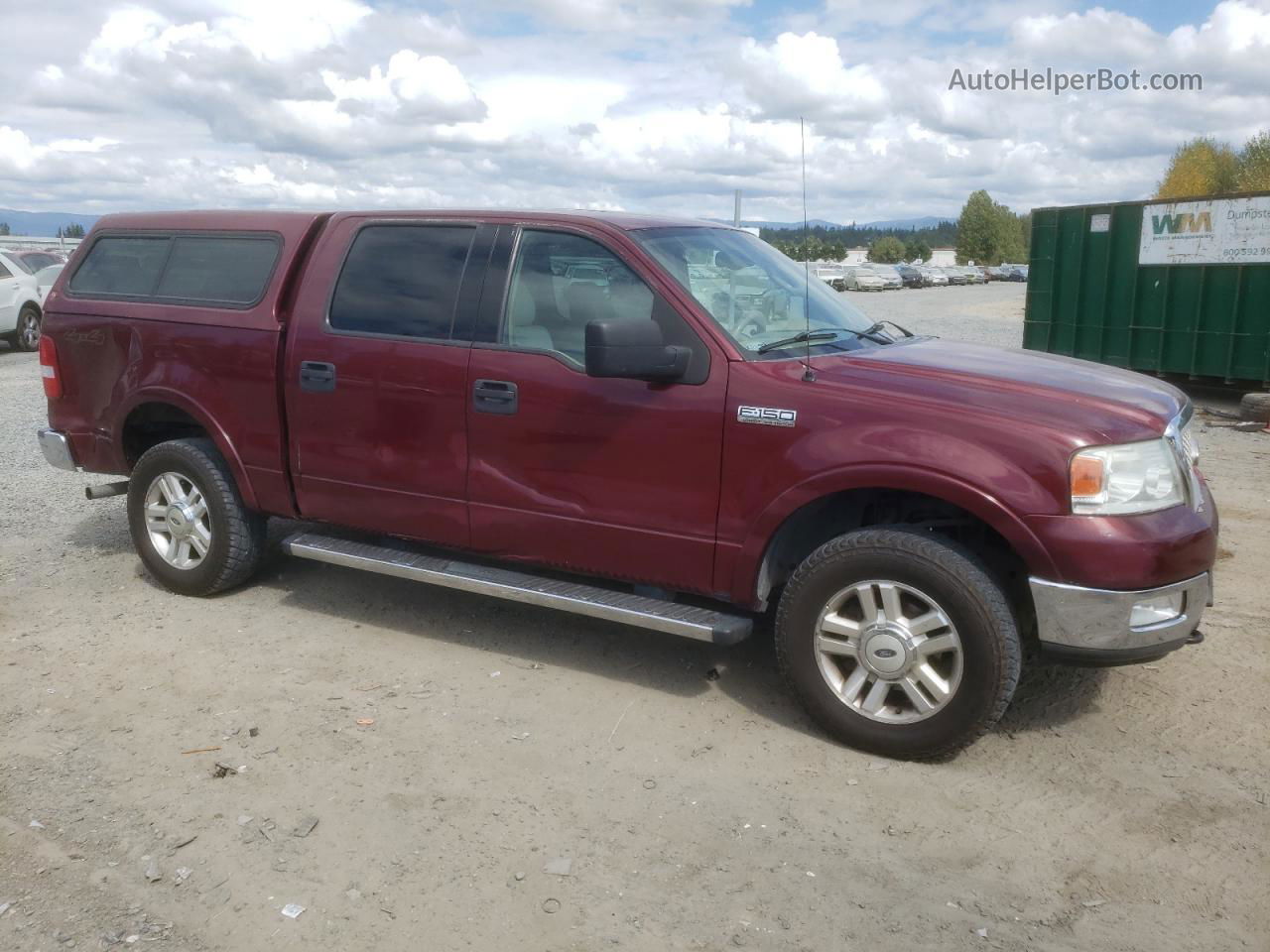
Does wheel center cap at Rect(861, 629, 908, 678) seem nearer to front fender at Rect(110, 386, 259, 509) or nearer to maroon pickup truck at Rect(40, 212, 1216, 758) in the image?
maroon pickup truck at Rect(40, 212, 1216, 758)

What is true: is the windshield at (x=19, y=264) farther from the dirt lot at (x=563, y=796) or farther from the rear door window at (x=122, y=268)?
the dirt lot at (x=563, y=796)

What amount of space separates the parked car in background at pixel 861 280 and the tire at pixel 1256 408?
41916mm

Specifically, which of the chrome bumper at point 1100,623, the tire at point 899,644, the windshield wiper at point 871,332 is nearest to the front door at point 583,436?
the tire at point 899,644

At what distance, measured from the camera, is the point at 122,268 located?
6.10 m

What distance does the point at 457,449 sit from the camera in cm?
491

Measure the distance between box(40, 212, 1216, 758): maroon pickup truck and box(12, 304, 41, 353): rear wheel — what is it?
15098 mm

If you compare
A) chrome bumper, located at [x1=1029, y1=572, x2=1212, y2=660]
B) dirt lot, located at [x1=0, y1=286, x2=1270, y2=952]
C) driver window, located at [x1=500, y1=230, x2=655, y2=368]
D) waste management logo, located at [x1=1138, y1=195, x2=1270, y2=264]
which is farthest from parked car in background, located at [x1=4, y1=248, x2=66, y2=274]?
chrome bumper, located at [x1=1029, y1=572, x2=1212, y2=660]

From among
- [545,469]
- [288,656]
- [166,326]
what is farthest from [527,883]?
[166,326]

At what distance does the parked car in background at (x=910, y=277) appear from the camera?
62.1 meters

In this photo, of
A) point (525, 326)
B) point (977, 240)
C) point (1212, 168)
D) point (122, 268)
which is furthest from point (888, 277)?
point (977, 240)

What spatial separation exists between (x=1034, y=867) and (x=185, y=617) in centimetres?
413

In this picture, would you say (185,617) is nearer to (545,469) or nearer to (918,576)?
(545,469)

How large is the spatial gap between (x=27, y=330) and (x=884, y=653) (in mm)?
19380

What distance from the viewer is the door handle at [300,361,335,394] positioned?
17.0 ft
